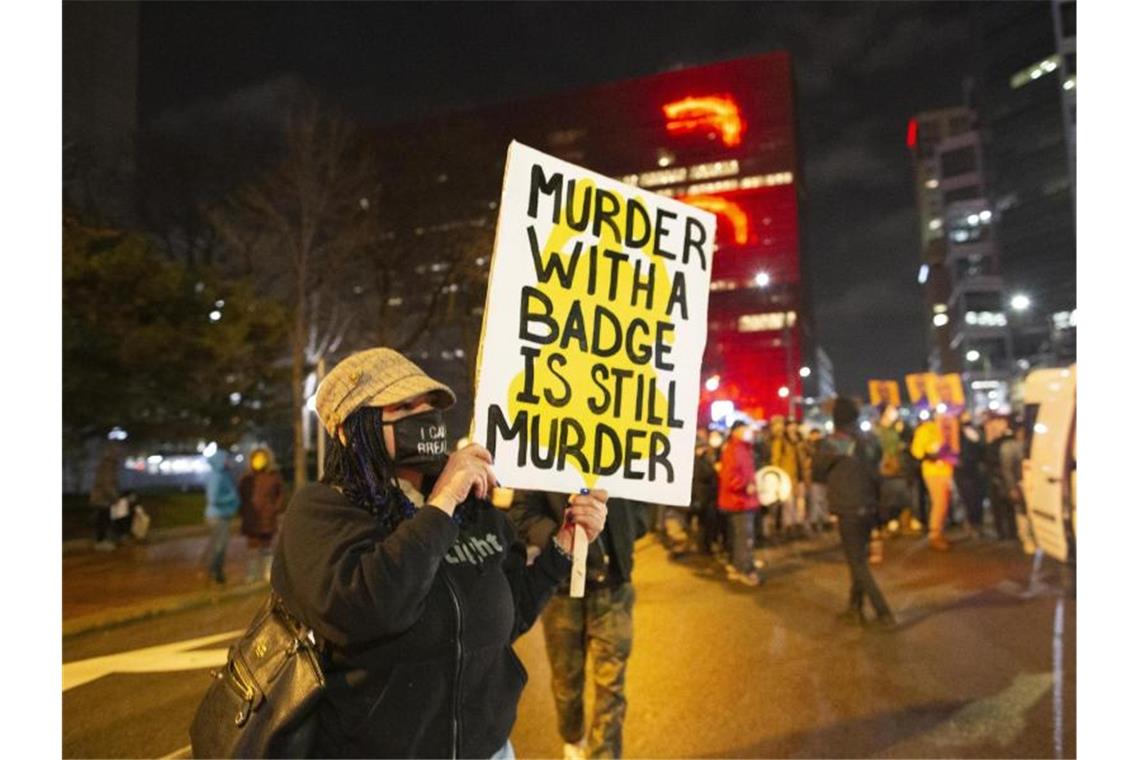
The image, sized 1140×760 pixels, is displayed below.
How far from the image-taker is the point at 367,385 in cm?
230

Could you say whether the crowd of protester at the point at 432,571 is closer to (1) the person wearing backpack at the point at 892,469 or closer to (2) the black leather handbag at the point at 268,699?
(2) the black leather handbag at the point at 268,699

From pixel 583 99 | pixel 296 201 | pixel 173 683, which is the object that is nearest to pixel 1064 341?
pixel 583 99

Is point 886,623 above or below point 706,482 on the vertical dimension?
below

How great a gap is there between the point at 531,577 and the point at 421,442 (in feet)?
2.43

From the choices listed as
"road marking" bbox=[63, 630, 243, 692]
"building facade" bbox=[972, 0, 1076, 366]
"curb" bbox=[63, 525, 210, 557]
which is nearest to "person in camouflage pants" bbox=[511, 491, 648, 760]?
"road marking" bbox=[63, 630, 243, 692]

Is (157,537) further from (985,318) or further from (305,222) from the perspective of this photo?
(985,318)

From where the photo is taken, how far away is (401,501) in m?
2.30

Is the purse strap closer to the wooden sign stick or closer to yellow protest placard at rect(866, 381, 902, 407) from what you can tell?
the wooden sign stick

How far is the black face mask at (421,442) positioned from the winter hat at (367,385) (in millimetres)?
75

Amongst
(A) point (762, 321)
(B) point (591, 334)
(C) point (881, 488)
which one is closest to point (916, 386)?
(C) point (881, 488)

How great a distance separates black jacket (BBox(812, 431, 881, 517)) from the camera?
25.2 feet

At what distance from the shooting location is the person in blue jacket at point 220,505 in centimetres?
1134

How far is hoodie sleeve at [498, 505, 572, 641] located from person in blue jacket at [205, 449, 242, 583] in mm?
9611

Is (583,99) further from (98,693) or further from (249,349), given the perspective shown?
(98,693)
